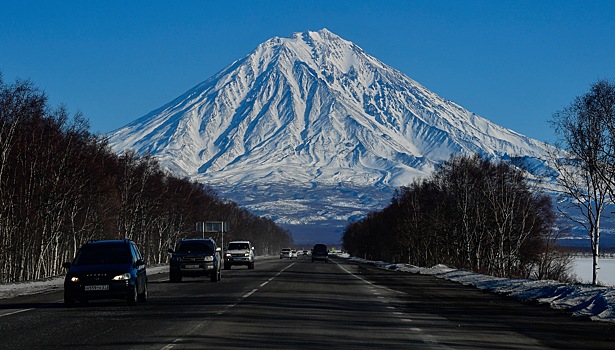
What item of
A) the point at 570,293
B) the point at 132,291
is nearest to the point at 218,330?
the point at 132,291

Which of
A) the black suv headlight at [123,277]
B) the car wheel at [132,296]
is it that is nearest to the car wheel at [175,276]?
the car wheel at [132,296]

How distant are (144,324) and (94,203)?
177 ft

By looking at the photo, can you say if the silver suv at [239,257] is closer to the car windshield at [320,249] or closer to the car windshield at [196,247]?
the car windshield at [196,247]

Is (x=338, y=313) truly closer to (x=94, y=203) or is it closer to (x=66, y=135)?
(x=66, y=135)

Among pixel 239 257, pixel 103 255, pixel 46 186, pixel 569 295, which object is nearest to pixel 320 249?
pixel 239 257

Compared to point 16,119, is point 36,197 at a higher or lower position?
lower

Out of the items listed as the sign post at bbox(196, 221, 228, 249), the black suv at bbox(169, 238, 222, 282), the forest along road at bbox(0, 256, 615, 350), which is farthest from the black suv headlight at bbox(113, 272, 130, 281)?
the sign post at bbox(196, 221, 228, 249)

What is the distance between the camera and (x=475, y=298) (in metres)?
29.1

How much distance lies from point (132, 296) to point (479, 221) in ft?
171

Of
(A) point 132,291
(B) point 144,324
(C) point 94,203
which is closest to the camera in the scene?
(B) point 144,324

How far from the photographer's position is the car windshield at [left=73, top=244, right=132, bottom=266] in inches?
993

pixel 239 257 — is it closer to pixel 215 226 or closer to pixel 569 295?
pixel 569 295

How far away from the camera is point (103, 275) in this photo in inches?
955

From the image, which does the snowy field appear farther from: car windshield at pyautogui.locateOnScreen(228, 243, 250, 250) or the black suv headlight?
car windshield at pyautogui.locateOnScreen(228, 243, 250, 250)
